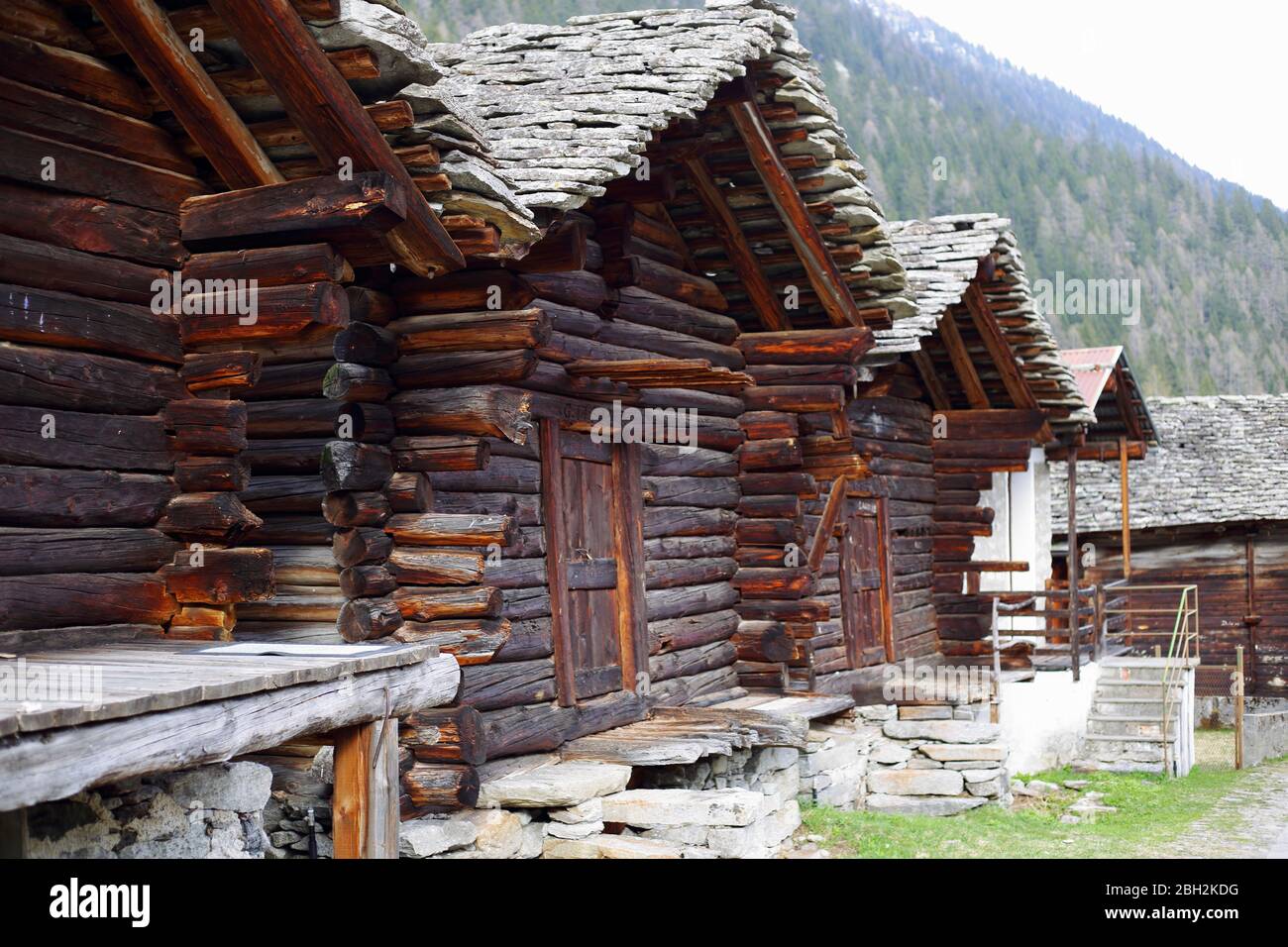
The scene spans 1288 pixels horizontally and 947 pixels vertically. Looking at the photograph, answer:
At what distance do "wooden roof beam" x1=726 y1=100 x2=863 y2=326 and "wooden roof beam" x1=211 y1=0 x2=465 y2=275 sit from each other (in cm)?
413

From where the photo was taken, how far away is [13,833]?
5273mm

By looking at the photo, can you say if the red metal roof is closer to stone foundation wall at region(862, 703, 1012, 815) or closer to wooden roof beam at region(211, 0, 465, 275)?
stone foundation wall at region(862, 703, 1012, 815)

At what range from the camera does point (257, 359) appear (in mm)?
7004

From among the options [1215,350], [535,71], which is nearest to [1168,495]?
[535,71]

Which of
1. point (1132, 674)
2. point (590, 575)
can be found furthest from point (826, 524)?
point (1132, 674)

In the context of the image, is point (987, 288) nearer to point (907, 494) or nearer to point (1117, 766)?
point (907, 494)

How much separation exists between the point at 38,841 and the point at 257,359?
2.58 metres

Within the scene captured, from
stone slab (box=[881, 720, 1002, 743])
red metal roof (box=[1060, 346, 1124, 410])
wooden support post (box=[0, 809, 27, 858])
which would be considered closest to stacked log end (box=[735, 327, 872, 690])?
stone slab (box=[881, 720, 1002, 743])

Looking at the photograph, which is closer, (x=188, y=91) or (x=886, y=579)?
(x=188, y=91)

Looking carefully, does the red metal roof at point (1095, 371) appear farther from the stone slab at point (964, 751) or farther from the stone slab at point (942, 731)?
the stone slab at point (964, 751)

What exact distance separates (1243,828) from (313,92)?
1074 cm

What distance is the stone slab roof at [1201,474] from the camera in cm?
2497

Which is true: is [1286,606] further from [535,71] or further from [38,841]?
[38,841]

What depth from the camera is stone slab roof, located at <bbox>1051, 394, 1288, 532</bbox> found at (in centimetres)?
2497
